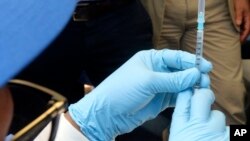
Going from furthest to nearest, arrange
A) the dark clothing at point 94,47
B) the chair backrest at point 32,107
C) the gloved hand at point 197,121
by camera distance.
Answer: the dark clothing at point 94,47
the gloved hand at point 197,121
the chair backrest at point 32,107

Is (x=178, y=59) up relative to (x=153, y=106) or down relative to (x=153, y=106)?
up

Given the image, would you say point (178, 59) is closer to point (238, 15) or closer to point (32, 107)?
point (32, 107)

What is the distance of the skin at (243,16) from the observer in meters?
1.55

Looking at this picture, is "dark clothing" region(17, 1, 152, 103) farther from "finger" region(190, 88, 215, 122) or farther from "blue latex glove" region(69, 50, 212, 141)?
"finger" region(190, 88, 215, 122)

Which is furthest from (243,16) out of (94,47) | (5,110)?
(5,110)

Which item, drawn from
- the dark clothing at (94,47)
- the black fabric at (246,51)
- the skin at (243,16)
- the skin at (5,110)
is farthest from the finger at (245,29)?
the skin at (5,110)

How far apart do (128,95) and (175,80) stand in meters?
0.11

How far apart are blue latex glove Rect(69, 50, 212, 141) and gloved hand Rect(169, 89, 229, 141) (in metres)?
0.04

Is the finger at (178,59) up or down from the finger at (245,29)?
up

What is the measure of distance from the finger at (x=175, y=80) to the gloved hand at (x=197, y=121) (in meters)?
0.03

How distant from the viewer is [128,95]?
38.9 inches

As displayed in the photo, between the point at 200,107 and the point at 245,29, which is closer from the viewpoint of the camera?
the point at 200,107

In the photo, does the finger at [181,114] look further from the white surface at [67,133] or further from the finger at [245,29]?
the finger at [245,29]

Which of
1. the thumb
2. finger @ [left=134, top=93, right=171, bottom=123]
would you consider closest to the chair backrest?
finger @ [left=134, top=93, right=171, bottom=123]
